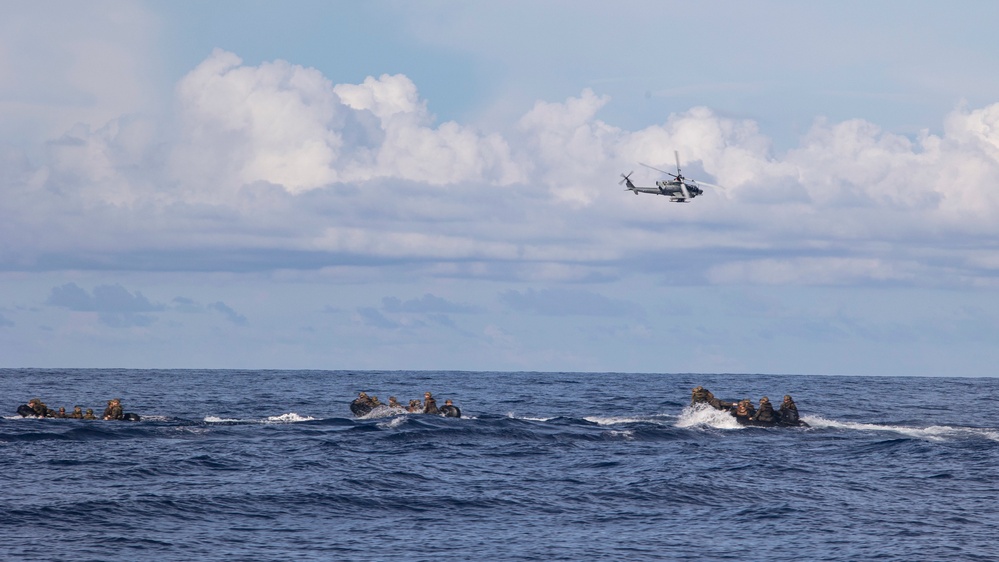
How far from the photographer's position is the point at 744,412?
216 ft

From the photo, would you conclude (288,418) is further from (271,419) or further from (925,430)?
(925,430)

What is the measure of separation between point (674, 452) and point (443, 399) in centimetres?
4889

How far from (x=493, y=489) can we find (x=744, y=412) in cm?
2818

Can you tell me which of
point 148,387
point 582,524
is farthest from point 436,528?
point 148,387

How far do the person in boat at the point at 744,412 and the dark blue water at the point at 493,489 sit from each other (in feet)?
3.85

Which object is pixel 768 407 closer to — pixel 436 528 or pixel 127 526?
pixel 436 528

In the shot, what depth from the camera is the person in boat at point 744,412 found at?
65250 millimetres

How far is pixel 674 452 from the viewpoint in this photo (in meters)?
51.7

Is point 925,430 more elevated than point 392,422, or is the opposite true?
point 925,430

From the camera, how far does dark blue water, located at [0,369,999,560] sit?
32938mm

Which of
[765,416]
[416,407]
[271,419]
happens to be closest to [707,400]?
[765,416]

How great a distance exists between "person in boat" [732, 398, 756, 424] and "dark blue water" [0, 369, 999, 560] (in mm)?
1174

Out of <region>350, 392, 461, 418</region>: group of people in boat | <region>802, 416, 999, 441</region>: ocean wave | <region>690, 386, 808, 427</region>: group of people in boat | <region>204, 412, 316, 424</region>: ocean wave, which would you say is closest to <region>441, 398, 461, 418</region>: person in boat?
<region>350, 392, 461, 418</region>: group of people in boat

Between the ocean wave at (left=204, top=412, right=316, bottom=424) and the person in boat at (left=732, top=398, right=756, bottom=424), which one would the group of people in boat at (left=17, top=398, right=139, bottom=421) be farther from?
the person in boat at (left=732, top=398, right=756, bottom=424)
